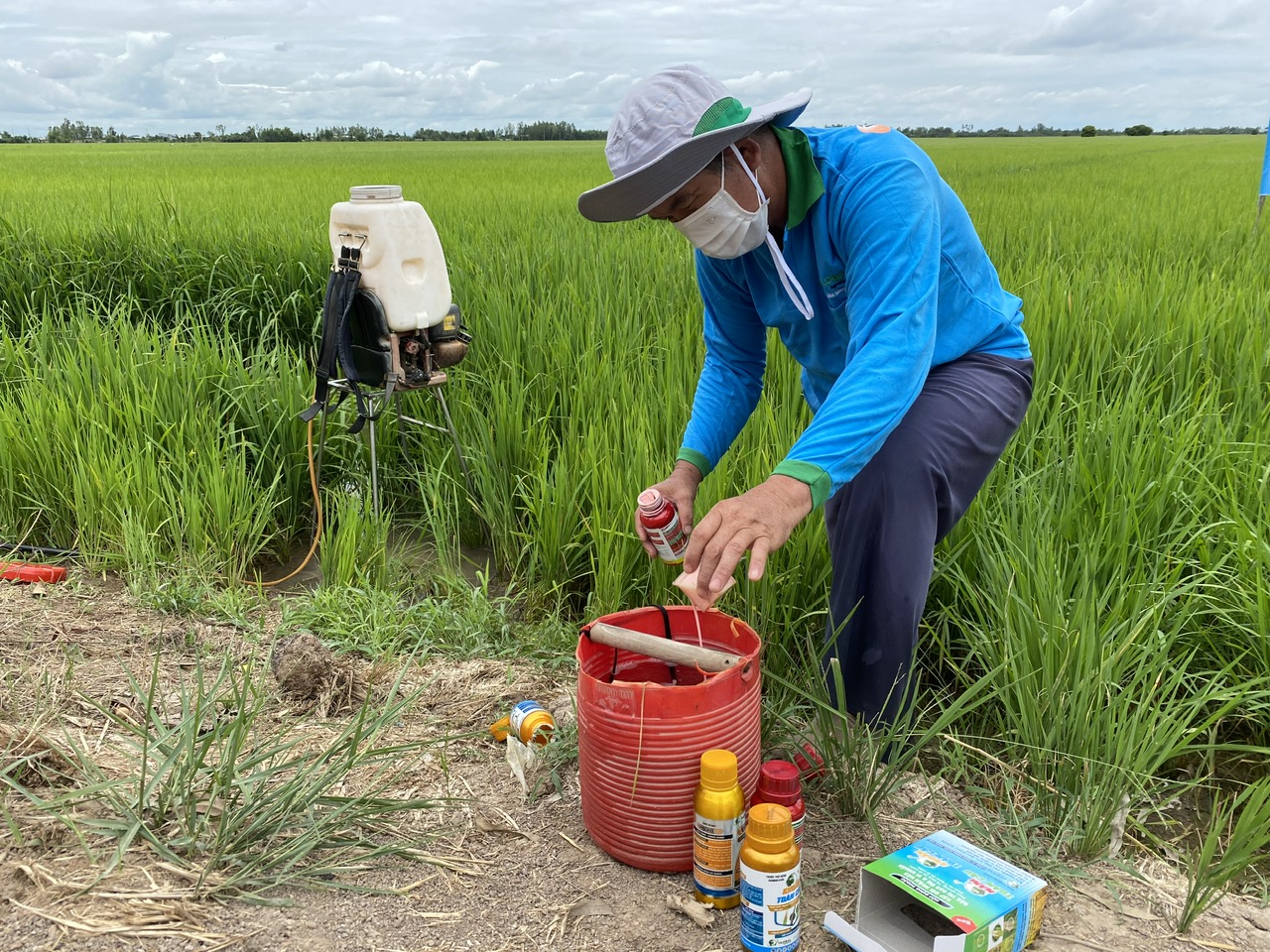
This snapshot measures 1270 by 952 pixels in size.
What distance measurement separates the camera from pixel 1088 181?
38.8 ft

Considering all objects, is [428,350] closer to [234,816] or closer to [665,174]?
[665,174]

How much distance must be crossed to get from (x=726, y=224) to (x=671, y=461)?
3.39 feet

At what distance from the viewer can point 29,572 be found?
268cm

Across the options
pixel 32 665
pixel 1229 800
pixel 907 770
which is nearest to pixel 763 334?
pixel 907 770

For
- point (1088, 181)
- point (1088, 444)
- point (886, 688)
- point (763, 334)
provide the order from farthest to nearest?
point (1088, 181) < point (1088, 444) < point (763, 334) < point (886, 688)

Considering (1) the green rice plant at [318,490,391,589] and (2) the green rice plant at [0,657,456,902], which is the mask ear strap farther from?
(1) the green rice plant at [318,490,391,589]

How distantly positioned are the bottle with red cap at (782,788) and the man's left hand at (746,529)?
320 mm

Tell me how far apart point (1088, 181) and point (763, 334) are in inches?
457

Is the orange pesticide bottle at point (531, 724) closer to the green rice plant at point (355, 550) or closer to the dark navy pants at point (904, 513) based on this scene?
the dark navy pants at point (904, 513)

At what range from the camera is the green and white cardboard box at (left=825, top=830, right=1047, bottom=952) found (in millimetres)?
1317

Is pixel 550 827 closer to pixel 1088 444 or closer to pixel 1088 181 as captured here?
pixel 1088 444

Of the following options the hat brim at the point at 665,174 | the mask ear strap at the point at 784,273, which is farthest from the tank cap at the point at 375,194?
the mask ear strap at the point at 784,273

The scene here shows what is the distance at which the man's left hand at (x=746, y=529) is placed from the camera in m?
1.32

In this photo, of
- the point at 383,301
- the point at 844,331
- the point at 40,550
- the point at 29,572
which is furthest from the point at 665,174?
the point at 40,550
